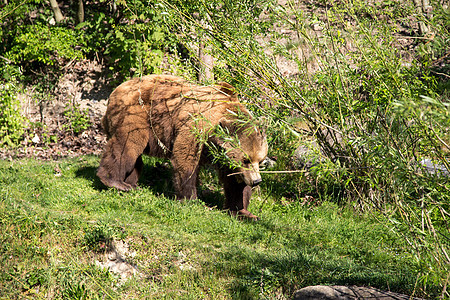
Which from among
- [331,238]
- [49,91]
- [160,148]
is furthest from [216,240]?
[49,91]

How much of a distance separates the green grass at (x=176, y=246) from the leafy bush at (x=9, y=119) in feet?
10.3

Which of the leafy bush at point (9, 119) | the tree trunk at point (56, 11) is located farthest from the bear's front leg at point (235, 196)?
the tree trunk at point (56, 11)

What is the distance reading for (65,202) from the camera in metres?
7.27

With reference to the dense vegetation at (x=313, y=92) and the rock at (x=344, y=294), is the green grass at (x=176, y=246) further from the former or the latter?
the rock at (x=344, y=294)

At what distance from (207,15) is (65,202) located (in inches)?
146

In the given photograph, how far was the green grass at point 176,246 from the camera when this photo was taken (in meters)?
5.37

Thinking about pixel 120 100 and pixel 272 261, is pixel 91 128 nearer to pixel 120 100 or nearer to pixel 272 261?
pixel 120 100

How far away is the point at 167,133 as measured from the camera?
25.7 ft

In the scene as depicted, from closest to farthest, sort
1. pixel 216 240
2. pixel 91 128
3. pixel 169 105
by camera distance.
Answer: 1. pixel 216 240
2. pixel 169 105
3. pixel 91 128

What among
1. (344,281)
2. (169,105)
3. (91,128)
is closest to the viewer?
(344,281)

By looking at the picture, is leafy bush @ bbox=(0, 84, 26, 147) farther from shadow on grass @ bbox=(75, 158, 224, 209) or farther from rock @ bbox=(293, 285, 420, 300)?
rock @ bbox=(293, 285, 420, 300)

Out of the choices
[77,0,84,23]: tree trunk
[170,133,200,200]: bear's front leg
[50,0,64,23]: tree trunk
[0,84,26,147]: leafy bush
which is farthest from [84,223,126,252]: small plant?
[50,0,64,23]: tree trunk

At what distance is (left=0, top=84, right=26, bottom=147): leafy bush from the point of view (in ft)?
35.3

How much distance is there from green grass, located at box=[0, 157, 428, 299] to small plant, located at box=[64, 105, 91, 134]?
3639mm
